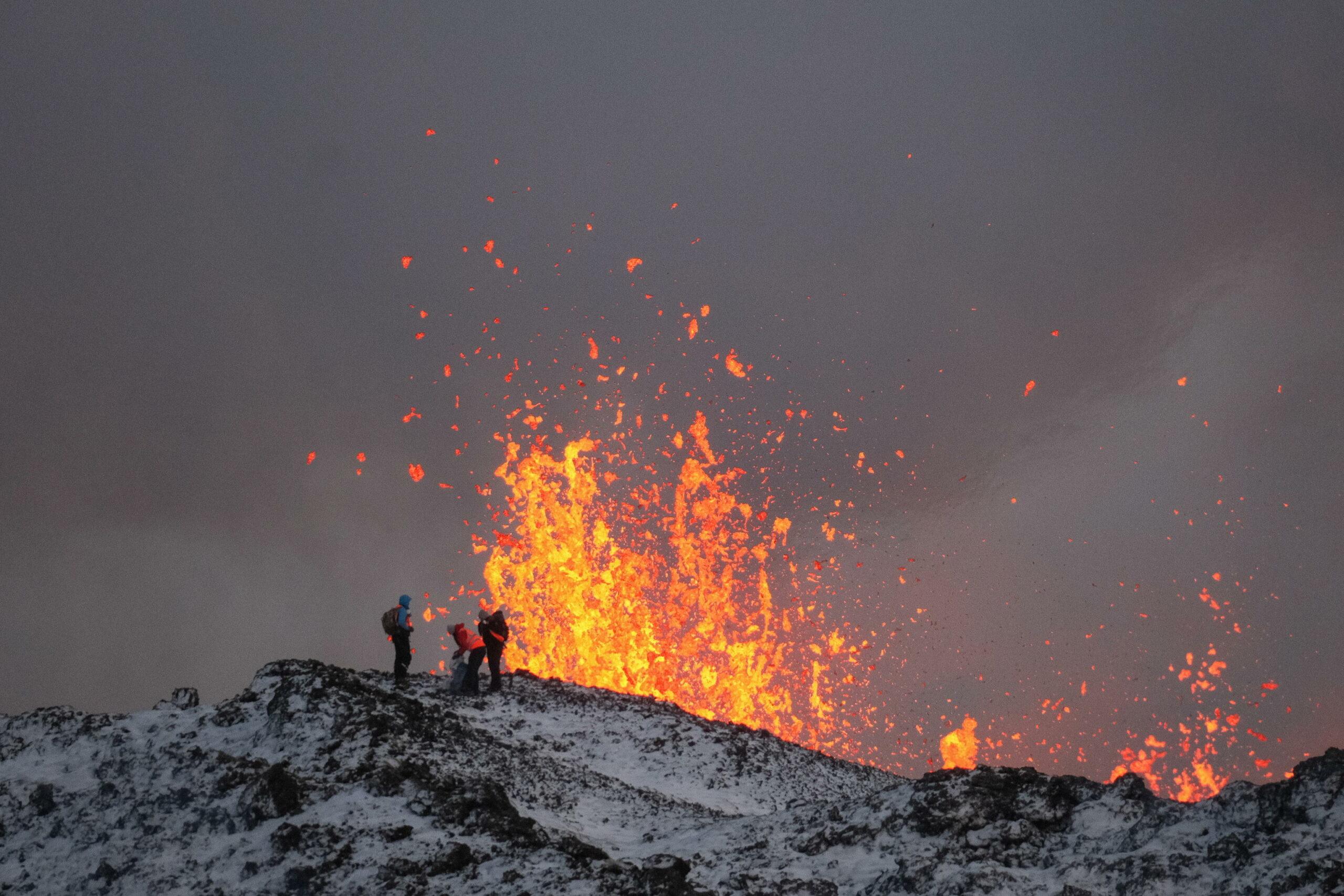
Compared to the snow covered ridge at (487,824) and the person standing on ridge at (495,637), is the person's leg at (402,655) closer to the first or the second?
the person standing on ridge at (495,637)

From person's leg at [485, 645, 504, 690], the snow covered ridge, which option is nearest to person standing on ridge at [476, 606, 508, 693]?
person's leg at [485, 645, 504, 690]

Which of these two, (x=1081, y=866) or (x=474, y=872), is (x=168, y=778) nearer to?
(x=474, y=872)

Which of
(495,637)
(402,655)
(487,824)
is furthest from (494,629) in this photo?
(487,824)

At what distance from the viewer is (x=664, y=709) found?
22688mm

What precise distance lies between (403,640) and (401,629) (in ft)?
1.25

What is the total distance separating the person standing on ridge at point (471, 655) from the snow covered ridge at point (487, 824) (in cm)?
523

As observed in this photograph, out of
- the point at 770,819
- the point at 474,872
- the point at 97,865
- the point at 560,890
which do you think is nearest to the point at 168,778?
the point at 97,865

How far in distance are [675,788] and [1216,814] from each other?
32.3 ft

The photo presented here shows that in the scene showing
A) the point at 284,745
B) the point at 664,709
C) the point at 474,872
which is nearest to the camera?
the point at 474,872

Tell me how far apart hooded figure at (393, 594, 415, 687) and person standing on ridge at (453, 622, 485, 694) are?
114 centimetres

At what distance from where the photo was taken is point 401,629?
19906mm

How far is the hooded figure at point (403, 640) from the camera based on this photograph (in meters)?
19.8

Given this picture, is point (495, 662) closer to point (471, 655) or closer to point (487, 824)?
point (471, 655)

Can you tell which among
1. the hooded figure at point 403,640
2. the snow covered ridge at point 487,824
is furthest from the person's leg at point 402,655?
the snow covered ridge at point 487,824
